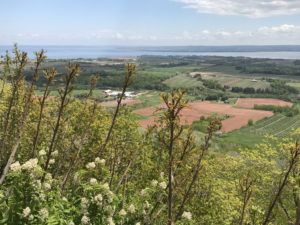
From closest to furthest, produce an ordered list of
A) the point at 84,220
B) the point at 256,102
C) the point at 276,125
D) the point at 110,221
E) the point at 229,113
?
1. the point at 84,220
2. the point at 110,221
3. the point at 229,113
4. the point at 276,125
5. the point at 256,102

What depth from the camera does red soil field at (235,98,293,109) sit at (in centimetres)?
16175

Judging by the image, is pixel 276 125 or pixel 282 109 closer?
pixel 276 125

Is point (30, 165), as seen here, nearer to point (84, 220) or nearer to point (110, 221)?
point (84, 220)

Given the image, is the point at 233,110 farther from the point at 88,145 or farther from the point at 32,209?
the point at 32,209

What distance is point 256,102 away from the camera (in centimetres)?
16962

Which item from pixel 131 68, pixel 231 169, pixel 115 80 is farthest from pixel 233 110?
pixel 131 68

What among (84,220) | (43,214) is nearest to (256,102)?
(84,220)

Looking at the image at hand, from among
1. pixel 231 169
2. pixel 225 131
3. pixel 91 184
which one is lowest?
pixel 225 131

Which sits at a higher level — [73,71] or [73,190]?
[73,71]

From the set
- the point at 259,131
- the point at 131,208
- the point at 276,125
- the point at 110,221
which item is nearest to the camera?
the point at 110,221

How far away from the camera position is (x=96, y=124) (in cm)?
3108

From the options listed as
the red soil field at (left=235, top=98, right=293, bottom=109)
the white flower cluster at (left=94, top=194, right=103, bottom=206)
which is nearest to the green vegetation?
the red soil field at (left=235, top=98, right=293, bottom=109)

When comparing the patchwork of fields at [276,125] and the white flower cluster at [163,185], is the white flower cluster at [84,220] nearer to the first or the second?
the white flower cluster at [163,185]

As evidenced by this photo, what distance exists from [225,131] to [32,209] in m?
119
